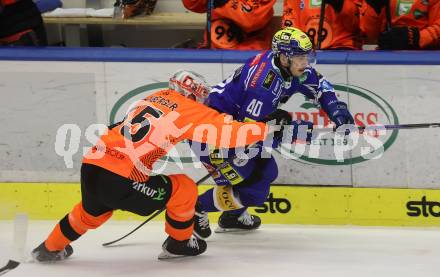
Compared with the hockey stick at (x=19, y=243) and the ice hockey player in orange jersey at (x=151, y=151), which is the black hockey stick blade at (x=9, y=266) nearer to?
the hockey stick at (x=19, y=243)

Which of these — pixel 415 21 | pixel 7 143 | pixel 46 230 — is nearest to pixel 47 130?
pixel 7 143

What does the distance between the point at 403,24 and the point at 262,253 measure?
174cm

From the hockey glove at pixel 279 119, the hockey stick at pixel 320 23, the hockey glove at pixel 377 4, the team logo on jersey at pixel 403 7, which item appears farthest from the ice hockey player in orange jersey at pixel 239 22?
the hockey glove at pixel 279 119

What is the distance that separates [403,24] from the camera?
4789 millimetres

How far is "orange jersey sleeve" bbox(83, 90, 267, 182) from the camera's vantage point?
353cm

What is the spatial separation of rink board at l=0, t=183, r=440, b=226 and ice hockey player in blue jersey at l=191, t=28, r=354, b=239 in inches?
16.9

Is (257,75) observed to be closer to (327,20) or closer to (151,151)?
(151,151)

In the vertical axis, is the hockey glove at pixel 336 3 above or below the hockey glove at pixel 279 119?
above

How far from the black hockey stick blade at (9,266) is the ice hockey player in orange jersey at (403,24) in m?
2.36

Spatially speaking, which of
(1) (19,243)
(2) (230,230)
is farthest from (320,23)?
(1) (19,243)

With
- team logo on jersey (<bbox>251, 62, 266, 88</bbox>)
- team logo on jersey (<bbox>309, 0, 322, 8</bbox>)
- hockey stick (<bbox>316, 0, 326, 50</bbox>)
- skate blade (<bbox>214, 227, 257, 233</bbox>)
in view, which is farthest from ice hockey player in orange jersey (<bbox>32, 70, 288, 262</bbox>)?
team logo on jersey (<bbox>309, 0, 322, 8</bbox>)

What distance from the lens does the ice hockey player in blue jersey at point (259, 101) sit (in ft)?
12.9

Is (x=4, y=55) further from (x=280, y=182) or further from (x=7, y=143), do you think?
(x=280, y=182)

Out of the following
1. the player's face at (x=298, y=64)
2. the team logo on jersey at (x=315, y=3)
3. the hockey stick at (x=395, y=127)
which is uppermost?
the team logo on jersey at (x=315, y=3)
